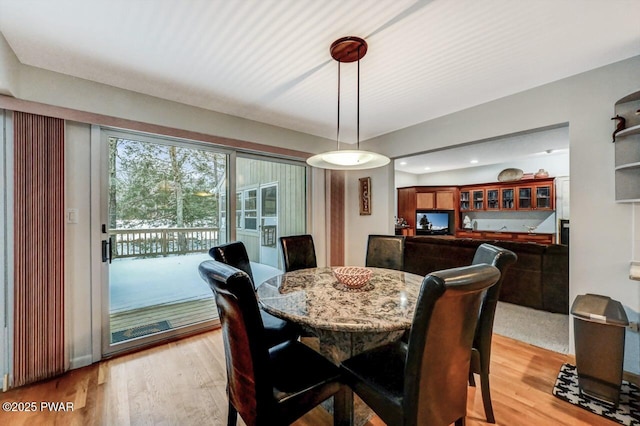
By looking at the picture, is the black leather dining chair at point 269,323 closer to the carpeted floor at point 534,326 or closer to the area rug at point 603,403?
the area rug at point 603,403

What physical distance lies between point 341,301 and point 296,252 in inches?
55.3

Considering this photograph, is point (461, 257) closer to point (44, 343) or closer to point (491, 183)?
point (491, 183)

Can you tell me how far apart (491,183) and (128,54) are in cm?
747

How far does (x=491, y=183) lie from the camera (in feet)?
22.1

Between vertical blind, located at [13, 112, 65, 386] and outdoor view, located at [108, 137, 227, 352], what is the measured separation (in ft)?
1.25

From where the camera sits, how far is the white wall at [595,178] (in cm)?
205

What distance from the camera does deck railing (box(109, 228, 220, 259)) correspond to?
262 cm

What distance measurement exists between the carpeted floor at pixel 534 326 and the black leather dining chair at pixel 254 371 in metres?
2.40

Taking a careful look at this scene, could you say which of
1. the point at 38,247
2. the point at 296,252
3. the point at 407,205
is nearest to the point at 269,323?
the point at 296,252

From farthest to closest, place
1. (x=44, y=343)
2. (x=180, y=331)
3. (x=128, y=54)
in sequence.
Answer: (x=180, y=331) → (x=44, y=343) → (x=128, y=54)

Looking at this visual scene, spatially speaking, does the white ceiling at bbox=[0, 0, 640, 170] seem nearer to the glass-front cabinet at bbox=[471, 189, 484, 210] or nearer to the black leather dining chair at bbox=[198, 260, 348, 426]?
the black leather dining chair at bbox=[198, 260, 348, 426]

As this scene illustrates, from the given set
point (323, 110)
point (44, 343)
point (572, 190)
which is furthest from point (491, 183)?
point (44, 343)

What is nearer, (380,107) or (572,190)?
(572,190)

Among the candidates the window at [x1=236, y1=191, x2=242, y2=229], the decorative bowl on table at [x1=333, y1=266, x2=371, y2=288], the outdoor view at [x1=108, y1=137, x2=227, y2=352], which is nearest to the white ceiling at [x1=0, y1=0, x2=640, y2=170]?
the outdoor view at [x1=108, y1=137, x2=227, y2=352]
